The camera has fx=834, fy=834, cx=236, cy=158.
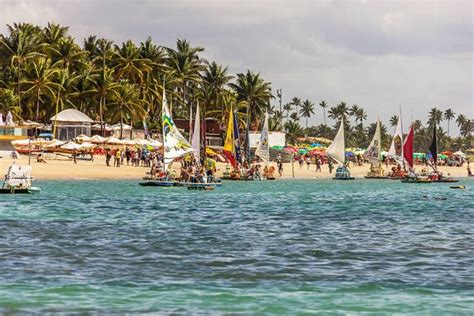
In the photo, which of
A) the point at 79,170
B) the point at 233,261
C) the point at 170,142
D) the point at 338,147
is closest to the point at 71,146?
the point at 79,170

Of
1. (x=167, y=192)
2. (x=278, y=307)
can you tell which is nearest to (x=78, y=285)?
(x=278, y=307)

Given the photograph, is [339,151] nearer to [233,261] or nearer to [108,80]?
[108,80]

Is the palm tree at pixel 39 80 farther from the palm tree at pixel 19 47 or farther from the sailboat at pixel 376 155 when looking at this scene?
the sailboat at pixel 376 155

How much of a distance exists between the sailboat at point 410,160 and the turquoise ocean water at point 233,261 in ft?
163

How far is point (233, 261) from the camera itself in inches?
923

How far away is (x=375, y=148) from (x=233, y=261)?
8503 cm

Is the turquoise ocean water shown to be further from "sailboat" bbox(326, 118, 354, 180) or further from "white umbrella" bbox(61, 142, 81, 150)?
"sailboat" bbox(326, 118, 354, 180)

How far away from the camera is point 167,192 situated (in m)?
64.3

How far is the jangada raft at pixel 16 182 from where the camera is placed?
54594 mm

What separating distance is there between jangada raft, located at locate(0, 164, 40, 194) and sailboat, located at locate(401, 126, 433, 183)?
50.8m

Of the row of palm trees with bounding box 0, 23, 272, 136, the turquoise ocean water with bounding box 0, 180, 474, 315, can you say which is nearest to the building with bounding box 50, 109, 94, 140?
the row of palm trees with bounding box 0, 23, 272, 136

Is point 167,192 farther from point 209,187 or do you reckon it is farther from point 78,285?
point 78,285

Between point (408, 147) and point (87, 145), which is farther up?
point (87, 145)

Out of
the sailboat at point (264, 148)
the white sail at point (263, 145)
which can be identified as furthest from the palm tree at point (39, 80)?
the white sail at point (263, 145)
